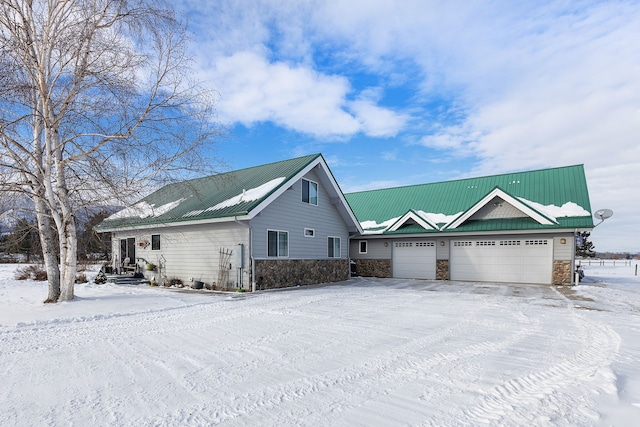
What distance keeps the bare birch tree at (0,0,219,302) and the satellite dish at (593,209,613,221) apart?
50.5ft

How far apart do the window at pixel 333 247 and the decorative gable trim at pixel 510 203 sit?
5.26m

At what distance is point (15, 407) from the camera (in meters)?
3.37

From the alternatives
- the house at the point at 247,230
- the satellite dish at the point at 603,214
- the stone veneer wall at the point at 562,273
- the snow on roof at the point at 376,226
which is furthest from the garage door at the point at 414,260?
the satellite dish at the point at 603,214

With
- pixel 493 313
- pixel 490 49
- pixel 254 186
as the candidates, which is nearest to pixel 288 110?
pixel 254 186

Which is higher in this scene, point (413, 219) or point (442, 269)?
point (413, 219)

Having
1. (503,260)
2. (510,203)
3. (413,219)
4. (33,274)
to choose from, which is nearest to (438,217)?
(413,219)

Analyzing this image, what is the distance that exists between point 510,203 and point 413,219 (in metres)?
4.51

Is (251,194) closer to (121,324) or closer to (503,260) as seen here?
(121,324)

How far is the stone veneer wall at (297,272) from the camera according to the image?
13375mm

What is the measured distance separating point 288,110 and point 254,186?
10.9 feet

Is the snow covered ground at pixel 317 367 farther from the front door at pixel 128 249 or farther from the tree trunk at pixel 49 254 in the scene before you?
the front door at pixel 128 249

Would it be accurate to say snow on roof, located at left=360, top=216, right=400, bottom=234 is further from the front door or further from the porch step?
the front door

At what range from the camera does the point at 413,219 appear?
62.6 ft

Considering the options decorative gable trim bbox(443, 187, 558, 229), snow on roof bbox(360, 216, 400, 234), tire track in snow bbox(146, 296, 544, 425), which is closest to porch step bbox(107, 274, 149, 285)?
snow on roof bbox(360, 216, 400, 234)
